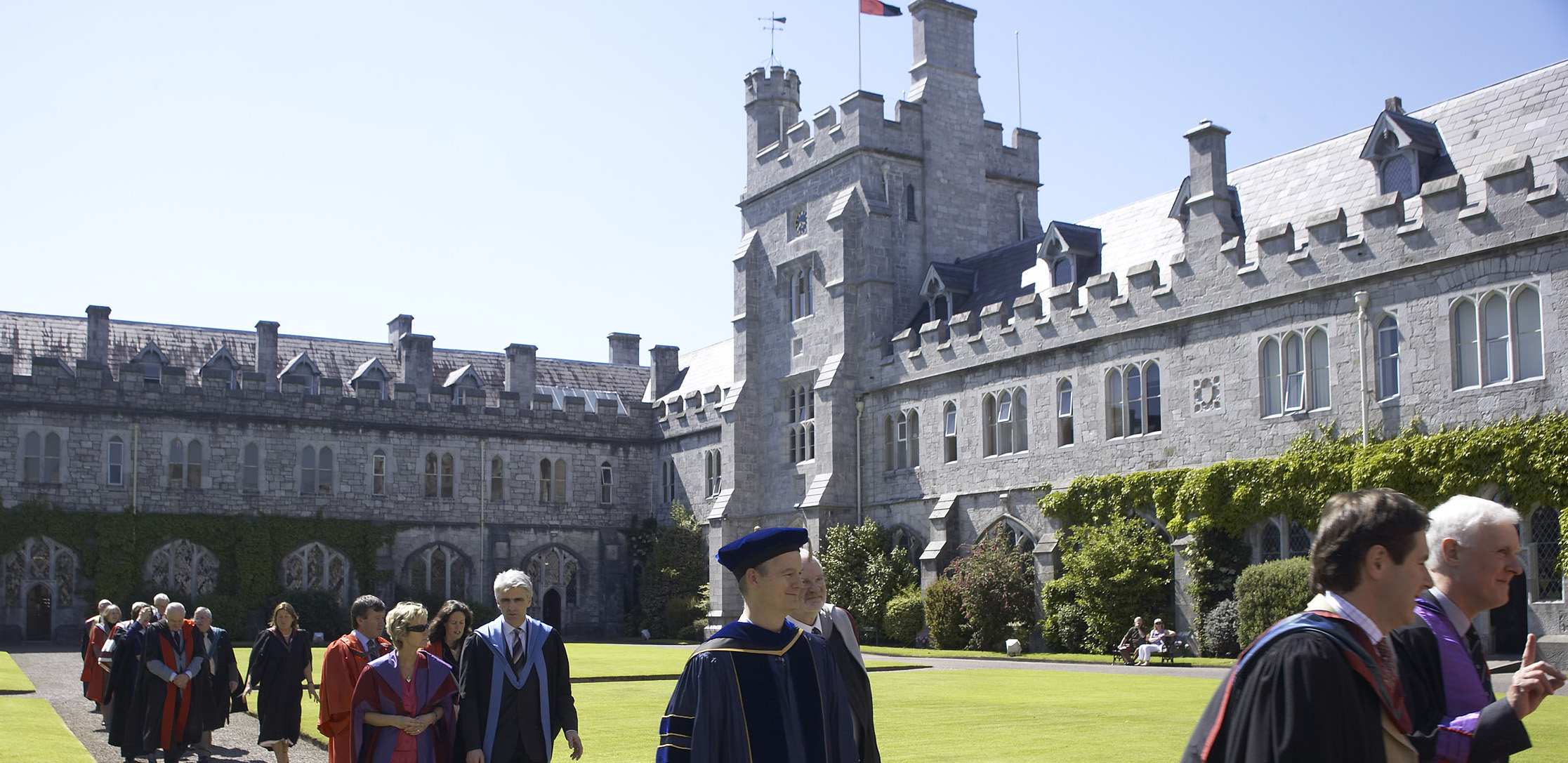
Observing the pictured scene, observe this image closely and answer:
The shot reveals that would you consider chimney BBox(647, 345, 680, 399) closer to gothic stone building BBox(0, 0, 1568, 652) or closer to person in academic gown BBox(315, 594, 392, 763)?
gothic stone building BBox(0, 0, 1568, 652)

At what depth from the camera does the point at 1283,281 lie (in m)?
23.7

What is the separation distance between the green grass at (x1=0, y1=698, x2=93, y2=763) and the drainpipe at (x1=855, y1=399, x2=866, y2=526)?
19.7m

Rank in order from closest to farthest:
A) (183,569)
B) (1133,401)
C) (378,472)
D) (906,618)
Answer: (1133,401) < (906,618) < (183,569) < (378,472)

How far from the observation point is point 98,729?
15.8 metres

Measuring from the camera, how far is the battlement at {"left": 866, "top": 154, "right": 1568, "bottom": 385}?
66.5 ft

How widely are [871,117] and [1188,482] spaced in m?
13.5

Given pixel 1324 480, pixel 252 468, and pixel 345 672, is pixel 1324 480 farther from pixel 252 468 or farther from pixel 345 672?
pixel 252 468

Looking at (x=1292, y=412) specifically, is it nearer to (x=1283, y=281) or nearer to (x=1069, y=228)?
(x=1283, y=281)

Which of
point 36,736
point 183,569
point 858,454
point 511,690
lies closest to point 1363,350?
point 858,454


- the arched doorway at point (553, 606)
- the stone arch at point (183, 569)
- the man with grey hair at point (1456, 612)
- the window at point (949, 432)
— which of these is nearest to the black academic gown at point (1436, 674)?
the man with grey hair at point (1456, 612)

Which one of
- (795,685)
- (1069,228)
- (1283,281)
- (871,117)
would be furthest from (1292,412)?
(795,685)

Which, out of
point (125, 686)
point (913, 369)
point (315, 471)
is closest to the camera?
point (125, 686)

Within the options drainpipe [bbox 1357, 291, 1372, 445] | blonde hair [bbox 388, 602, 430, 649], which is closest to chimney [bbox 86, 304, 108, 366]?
drainpipe [bbox 1357, 291, 1372, 445]

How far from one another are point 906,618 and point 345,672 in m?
22.7
